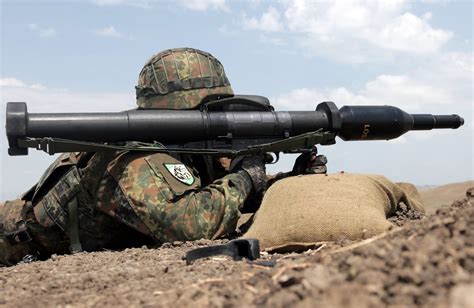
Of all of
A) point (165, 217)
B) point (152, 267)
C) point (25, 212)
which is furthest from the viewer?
point (25, 212)

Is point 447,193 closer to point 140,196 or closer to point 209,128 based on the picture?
point 209,128

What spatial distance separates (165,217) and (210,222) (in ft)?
0.94

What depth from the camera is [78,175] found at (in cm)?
456

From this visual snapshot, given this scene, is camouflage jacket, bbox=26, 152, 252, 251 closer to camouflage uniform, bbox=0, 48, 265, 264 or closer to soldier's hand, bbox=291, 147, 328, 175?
camouflage uniform, bbox=0, 48, 265, 264

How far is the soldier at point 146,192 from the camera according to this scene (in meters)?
4.23

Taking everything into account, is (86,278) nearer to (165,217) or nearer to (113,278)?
(113,278)

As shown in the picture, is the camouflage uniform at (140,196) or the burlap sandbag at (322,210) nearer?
the burlap sandbag at (322,210)

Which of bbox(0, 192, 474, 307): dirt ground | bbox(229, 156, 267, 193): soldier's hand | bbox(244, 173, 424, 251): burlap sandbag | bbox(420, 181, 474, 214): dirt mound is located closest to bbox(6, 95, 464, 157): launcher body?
bbox(229, 156, 267, 193): soldier's hand

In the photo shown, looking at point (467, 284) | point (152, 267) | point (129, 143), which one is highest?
point (129, 143)

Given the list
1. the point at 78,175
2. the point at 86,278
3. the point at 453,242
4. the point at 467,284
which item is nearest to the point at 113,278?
the point at 86,278

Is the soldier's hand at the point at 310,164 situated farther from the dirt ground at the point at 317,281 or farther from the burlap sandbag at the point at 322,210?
the dirt ground at the point at 317,281

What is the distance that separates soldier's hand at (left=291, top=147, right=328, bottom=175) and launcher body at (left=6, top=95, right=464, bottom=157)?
2.5 inches

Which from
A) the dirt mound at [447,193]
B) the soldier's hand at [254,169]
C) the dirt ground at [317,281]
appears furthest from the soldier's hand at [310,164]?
the dirt mound at [447,193]

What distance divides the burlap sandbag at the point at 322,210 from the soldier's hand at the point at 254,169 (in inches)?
7.8
